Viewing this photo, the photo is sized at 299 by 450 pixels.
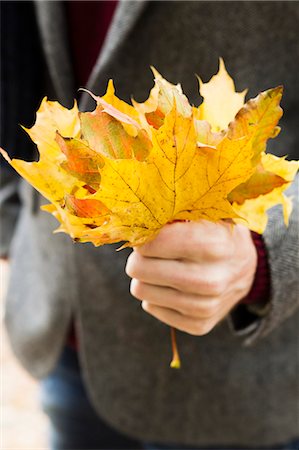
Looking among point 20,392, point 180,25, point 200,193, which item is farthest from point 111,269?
point 20,392

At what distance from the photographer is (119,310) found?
94 centimetres

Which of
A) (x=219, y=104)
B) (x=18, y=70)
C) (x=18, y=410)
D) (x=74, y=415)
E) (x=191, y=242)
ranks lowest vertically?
(x=18, y=410)

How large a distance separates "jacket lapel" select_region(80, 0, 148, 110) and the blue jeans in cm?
47

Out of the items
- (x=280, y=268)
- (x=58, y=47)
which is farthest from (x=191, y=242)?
(x=58, y=47)

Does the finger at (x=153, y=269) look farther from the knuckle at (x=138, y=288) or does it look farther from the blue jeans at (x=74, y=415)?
the blue jeans at (x=74, y=415)

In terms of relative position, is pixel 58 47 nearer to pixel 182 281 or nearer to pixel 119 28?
pixel 119 28

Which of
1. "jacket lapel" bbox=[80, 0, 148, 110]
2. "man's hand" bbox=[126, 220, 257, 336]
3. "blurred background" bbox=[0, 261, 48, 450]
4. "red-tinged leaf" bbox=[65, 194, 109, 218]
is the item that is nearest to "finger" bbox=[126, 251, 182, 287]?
"man's hand" bbox=[126, 220, 257, 336]

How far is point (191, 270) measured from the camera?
586 mm

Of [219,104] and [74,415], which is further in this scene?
[74,415]

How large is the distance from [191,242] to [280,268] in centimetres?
18

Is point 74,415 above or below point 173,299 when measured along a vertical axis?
below

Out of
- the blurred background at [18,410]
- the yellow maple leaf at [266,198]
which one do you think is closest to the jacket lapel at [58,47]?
the yellow maple leaf at [266,198]

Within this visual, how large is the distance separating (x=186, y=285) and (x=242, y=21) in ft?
1.17

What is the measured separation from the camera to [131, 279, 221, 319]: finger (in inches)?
23.3
